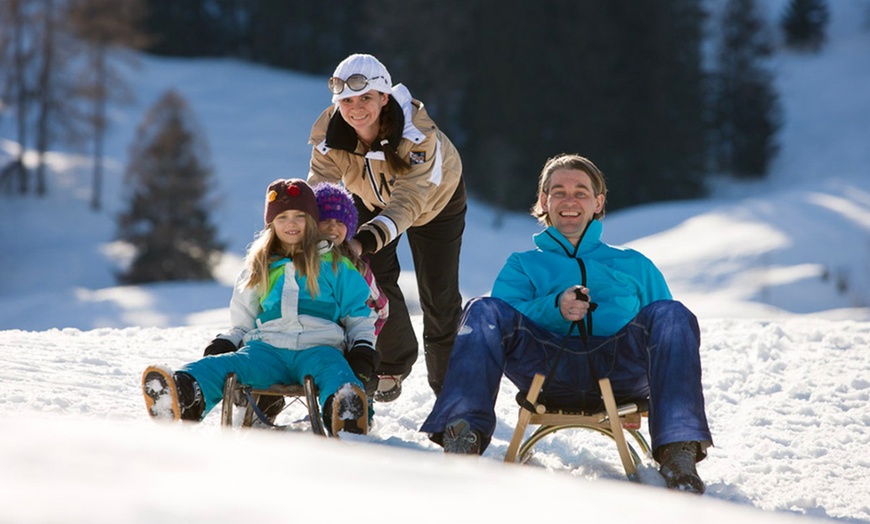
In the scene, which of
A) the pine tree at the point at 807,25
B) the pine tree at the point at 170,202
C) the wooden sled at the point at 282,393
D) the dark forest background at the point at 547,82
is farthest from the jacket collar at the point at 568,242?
the pine tree at the point at 807,25

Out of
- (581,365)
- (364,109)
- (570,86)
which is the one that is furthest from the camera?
(570,86)

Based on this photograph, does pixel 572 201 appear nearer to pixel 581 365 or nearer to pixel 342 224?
pixel 581 365

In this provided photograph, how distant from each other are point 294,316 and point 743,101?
1138 inches

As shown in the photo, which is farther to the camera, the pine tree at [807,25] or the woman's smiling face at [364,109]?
the pine tree at [807,25]

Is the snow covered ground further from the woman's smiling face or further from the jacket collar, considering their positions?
the woman's smiling face

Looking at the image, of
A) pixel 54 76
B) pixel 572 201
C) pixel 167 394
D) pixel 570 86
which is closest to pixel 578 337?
pixel 572 201

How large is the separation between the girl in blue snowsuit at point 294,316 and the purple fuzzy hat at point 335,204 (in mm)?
91

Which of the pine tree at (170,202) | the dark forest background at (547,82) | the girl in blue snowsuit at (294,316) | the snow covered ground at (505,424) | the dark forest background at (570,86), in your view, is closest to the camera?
the snow covered ground at (505,424)

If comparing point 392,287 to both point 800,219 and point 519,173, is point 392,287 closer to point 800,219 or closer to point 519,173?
point 800,219

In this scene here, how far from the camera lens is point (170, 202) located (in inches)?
864

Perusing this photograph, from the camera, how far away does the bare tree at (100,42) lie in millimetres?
25391

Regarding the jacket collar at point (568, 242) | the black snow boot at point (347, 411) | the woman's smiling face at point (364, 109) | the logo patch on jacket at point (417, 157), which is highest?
the woman's smiling face at point (364, 109)

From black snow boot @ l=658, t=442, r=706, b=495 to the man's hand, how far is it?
52cm

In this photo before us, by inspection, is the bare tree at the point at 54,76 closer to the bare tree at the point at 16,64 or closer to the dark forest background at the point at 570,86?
the bare tree at the point at 16,64
